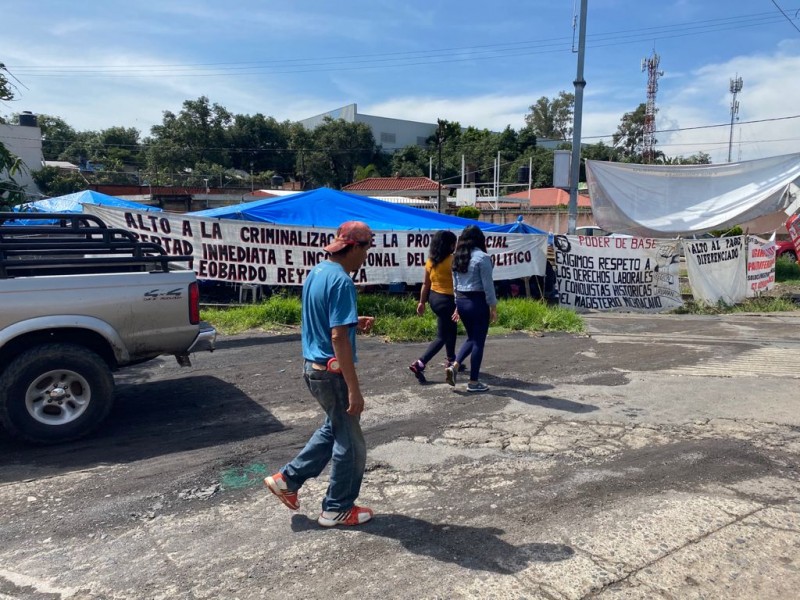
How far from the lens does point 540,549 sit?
3572 millimetres

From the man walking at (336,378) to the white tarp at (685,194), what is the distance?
11720mm

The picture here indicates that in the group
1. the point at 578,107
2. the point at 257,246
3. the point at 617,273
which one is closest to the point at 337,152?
the point at 578,107

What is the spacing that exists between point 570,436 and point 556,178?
10.8 metres

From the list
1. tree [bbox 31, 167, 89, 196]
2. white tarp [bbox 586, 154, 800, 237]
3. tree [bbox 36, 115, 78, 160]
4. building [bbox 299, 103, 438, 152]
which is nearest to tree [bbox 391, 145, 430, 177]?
building [bbox 299, 103, 438, 152]

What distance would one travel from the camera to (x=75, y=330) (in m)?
5.34

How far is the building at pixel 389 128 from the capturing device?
7375 centimetres

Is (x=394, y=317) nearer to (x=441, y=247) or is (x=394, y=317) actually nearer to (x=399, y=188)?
(x=441, y=247)

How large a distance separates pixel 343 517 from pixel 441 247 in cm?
386

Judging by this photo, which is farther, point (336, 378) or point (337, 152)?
point (337, 152)

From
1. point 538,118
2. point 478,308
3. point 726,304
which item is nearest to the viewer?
point 478,308

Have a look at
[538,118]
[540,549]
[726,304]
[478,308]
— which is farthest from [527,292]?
[538,118]

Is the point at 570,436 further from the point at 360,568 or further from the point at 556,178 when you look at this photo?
the point at 556,178

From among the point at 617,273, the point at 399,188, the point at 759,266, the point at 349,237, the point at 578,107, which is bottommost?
the point at 617,273

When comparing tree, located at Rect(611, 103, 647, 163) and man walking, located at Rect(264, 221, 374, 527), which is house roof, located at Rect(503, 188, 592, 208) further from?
man walking, located at Rect(264, 221, 374, 527)
